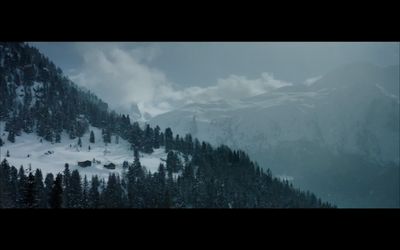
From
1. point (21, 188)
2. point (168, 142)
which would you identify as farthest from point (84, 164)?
point (21, 188)

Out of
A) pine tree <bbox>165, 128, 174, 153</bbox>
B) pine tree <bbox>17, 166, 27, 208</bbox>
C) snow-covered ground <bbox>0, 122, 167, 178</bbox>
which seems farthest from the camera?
pine tree <bbox>165, 128, 174, 153</bbox>

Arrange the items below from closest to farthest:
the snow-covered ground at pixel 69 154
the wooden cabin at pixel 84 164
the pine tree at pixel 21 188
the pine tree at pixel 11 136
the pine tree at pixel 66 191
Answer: the pine tree at pixel 21 188
the pine tree at pixel 66 191
the snow-covered ground at pixel 69 154
the wooden cabin at pixel 84 164
the pine tree at pixel 11 136

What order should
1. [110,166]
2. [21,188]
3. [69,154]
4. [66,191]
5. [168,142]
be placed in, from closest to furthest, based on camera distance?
A: [21,188]
[66,191]
[110,166]
[69,154]
[168,142]

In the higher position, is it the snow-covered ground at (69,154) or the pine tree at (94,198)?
the snow-covered ground at (69,154)

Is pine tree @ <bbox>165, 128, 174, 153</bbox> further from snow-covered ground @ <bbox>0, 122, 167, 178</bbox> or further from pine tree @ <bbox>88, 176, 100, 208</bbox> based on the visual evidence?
pine tree @ <bbox>88, 176, 100, 208</bbox>

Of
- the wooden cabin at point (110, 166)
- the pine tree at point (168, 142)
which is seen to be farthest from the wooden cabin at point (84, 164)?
the pine tree at point (168, 142)

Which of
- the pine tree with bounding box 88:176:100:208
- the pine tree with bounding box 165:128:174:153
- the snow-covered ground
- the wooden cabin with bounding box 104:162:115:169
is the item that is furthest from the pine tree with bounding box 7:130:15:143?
the pine tree with bounding box 88:176:100:208

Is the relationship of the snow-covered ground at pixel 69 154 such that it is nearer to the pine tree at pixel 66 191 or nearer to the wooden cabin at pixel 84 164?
the wooden cabin at pixel 84 164

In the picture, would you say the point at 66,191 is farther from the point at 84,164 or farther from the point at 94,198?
the point at 84,164
